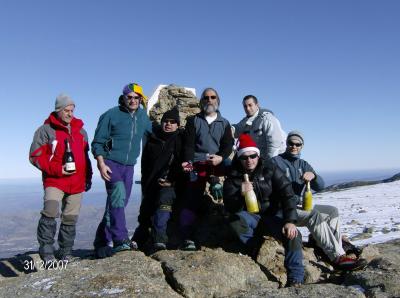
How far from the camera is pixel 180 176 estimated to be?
8.46 metres

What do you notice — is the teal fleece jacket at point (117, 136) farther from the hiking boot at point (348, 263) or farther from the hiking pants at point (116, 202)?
the hiking boot at point (348, 263)

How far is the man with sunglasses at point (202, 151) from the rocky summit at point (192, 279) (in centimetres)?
112

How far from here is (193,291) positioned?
19.3ft

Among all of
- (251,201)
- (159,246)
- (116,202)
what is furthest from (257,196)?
(116,202)

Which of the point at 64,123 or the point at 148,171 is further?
the point at 148,171

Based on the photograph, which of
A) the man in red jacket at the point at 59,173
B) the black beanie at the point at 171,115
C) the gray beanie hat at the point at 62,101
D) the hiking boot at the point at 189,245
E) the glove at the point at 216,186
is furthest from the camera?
the black beanie at the point at 171,115

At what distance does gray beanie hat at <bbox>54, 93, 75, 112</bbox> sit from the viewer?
24.5ft

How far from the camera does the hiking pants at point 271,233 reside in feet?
21.2

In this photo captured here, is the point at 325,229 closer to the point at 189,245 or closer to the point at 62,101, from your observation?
the point at 189,245

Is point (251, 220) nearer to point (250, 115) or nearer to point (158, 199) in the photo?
point (158, 199)

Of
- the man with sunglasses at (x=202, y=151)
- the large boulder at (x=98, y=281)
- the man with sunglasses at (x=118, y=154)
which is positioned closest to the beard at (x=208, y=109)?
the man with sunglasses at (x=202, y=151)

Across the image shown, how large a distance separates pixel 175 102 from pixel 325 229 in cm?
701

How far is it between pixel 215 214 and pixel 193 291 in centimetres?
340

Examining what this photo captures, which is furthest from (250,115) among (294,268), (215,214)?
(294,268)
